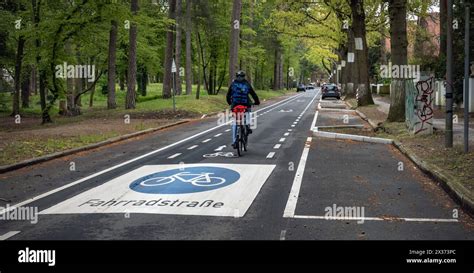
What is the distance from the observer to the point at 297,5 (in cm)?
3391

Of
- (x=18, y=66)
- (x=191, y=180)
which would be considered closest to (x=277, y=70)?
(x=18, y=66)

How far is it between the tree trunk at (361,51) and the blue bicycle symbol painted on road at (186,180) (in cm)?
1848

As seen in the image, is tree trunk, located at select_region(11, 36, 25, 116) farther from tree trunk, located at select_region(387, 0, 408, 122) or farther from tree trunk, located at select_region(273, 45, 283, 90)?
tree trunk, located at select_region(273, 45, 283, 90)

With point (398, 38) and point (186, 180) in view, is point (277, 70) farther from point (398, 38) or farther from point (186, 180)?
point (186, 180)

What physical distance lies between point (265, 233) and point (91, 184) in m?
4.56

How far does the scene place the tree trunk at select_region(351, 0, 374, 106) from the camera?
29.2m

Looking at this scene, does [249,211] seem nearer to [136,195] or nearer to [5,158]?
[136,195]

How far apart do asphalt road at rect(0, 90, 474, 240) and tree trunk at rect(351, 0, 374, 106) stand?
16.3 metres

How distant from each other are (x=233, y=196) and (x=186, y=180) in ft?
5.34

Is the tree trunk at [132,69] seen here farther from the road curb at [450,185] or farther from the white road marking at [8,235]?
the white road marking at [8,235]

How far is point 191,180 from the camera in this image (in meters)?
9.86

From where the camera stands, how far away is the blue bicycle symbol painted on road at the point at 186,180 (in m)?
9.06
